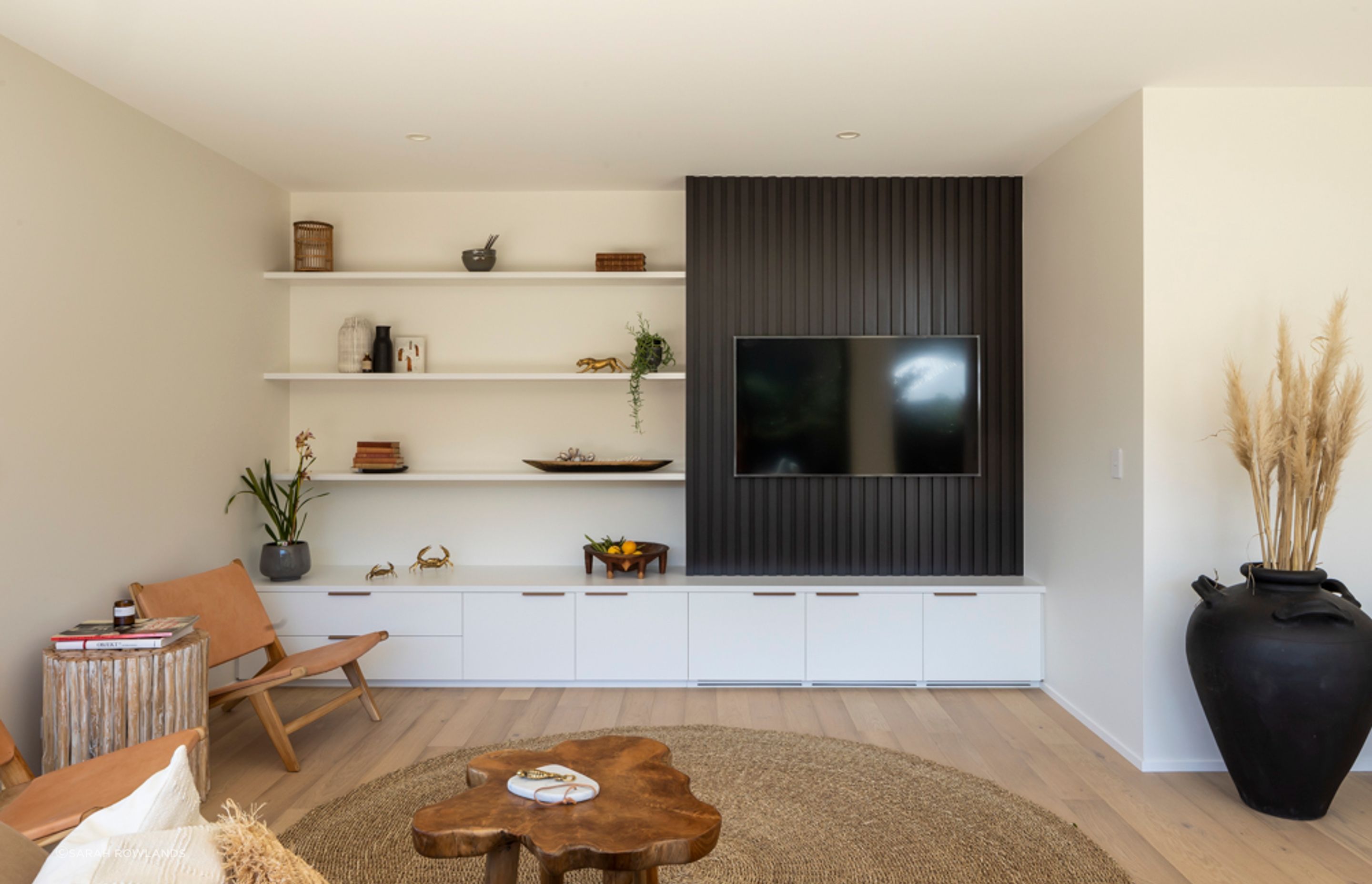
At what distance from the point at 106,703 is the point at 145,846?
218cm

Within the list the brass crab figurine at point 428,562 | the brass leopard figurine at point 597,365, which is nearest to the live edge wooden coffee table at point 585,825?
the brass crab figurine at point 428,562

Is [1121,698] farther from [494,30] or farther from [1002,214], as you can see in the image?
[494,30]

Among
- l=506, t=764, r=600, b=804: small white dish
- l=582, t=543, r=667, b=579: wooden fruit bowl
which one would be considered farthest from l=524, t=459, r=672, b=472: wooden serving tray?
l=506, t=764, r=600, b=804: small white dish

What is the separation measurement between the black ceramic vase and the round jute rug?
0.68 m

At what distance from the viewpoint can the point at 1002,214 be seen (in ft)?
14.9

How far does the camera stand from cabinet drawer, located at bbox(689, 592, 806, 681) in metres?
4.31

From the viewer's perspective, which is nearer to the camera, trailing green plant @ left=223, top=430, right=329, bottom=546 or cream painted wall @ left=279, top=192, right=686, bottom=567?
trailing green plant @ left=223, top=430, right=329, bottom=546

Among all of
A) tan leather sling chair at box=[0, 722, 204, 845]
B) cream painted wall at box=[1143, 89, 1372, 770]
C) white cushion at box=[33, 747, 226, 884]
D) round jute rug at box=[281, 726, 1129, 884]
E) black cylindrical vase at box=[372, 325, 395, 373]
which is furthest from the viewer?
black cylindrical vase at box=[372, 325, 395, 373]

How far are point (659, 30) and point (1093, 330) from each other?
2200 mm

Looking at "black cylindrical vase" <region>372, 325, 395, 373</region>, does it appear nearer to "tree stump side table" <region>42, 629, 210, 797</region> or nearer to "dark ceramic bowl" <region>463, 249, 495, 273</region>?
"dark ceramic bowl" <region>463, 249, 495, 273</region>

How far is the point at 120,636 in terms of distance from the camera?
117 inches

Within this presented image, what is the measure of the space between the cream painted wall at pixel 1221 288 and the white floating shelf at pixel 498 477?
225 centimetres

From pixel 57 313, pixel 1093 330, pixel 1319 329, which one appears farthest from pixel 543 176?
pixel 1319 329

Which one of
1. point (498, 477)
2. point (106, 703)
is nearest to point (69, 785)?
point (106, 703)
